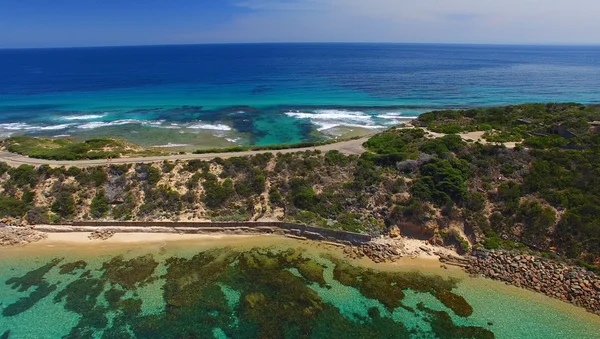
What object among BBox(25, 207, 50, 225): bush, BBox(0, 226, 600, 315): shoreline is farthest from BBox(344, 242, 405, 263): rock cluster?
BBox(25, 207, 50, 225): bush

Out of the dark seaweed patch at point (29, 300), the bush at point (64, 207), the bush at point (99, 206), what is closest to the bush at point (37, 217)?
the bush at point (64, 207)

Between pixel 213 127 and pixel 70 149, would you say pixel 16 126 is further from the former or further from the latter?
pixel 213 127

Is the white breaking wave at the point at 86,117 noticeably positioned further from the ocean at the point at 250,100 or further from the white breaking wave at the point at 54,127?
the white breaking wave at the point at 54,127

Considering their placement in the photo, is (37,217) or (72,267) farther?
(37,217)

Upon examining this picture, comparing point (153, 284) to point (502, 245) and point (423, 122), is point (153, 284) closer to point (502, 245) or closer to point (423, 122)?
point (502, 245)

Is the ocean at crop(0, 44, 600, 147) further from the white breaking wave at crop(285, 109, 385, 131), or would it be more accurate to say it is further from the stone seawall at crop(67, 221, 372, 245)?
the stone seawall at crop(67, 221, 372, 245)

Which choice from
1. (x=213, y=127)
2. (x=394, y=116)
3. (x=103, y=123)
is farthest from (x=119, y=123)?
(x=394, y=116)
